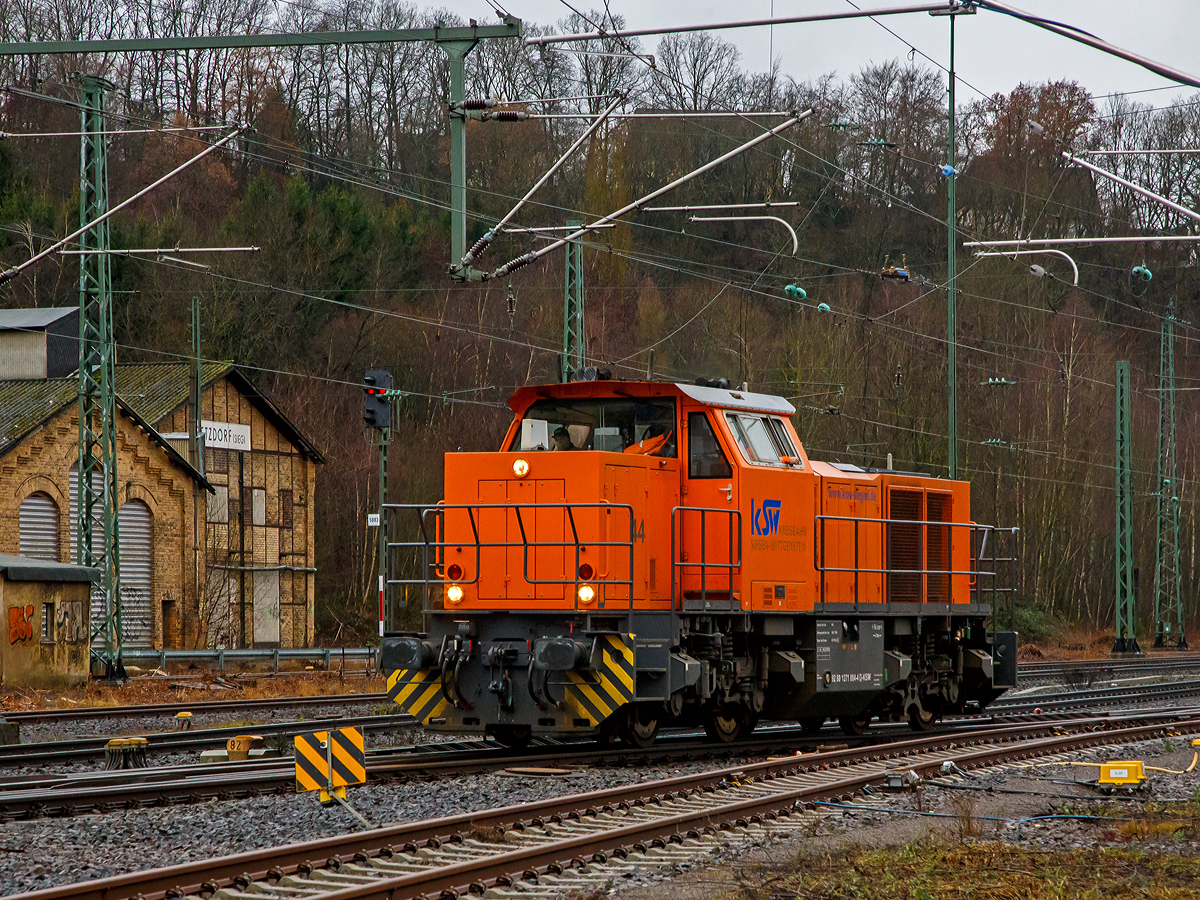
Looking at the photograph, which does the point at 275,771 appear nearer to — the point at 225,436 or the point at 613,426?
the point at 613,426

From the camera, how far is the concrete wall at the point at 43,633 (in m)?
24.0

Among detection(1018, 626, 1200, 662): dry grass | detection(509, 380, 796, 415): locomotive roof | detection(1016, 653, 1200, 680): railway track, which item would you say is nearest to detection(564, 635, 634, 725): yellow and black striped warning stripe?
detection(509, 380, 796, 415): locomotive roof

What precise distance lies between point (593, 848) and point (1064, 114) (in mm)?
Answer: 34408

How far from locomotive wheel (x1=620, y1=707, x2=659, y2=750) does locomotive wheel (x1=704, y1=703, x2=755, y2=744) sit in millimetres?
917

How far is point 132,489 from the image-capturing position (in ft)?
124

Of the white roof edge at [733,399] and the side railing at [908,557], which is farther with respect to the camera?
the side railing at [908,557]

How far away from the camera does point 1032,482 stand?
52.5 meters

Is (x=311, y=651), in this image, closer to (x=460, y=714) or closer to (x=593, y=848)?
(x=460, y=714)

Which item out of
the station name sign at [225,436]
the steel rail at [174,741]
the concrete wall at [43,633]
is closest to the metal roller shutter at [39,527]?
the station name sign at [225,436]

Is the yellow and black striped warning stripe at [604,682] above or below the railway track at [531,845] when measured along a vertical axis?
above

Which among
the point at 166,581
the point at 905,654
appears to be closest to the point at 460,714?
the point at 905,654

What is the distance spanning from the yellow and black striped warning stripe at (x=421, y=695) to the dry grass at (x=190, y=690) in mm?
10239

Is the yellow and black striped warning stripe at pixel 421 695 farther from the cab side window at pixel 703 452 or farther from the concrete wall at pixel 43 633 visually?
the concrete wall at pixel 43 633

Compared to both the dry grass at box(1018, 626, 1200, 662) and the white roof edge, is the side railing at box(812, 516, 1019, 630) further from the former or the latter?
the dry grass at box(1018, 626, 1200, 662)
